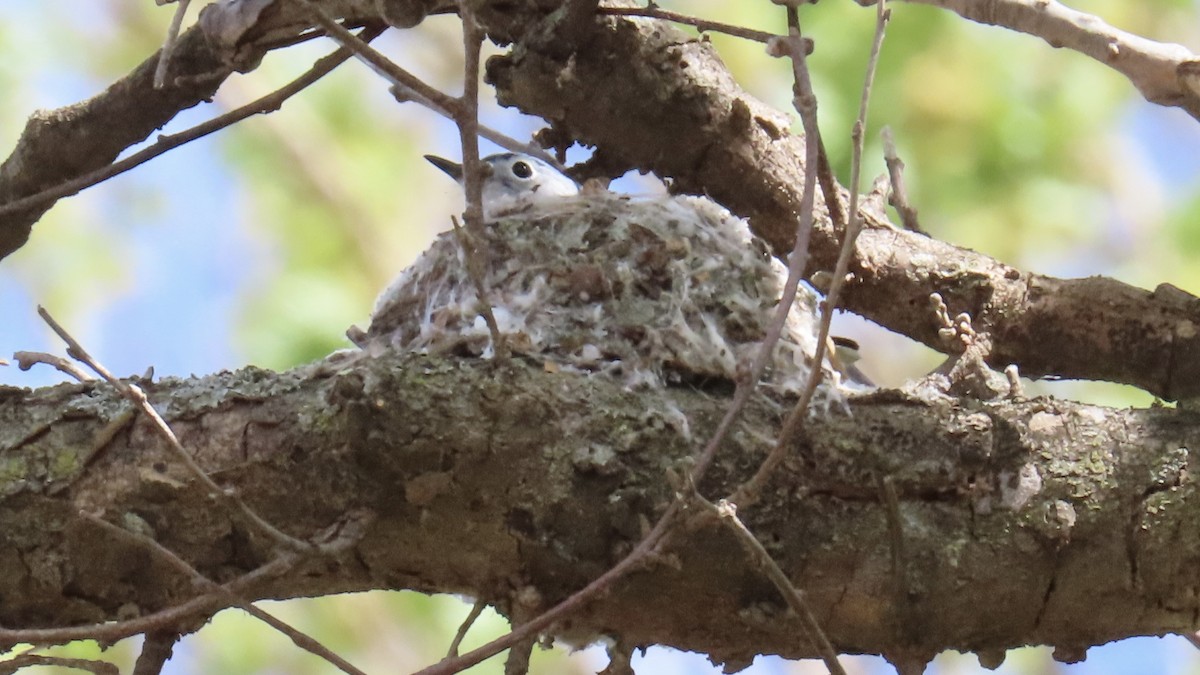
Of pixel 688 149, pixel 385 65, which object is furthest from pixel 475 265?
pixel 688 149

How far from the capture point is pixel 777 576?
1623mm

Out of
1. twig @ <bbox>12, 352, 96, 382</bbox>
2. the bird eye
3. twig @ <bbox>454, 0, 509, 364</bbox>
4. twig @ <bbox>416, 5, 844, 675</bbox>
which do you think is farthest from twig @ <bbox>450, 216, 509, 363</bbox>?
the bird eye

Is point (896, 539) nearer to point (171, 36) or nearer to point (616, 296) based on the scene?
point (616, 296)

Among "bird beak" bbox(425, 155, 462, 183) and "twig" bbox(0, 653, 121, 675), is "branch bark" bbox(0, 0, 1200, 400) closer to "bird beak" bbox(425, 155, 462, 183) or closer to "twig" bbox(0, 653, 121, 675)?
"twig" bbox(0, 653, 121, 675)

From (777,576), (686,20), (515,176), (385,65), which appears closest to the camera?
(777,576)

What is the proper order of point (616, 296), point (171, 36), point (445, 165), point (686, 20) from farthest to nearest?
A: point (445, 165)
point (616, 296)
point (686, 20)
point (171, 36)

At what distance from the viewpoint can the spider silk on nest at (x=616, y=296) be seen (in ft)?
7.61

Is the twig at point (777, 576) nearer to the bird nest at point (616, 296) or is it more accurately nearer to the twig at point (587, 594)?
the twig at point (587, 594)

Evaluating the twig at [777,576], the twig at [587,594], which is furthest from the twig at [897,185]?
the twig at [587,594]

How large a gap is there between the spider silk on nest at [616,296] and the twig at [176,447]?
20.8 inches

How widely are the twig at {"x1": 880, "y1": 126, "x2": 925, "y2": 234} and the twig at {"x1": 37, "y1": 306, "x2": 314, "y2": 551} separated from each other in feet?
5.93

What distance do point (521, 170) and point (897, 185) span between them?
1.47m

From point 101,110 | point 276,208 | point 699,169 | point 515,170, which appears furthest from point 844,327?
point 101,110

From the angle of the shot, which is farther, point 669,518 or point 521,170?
point 521,170
